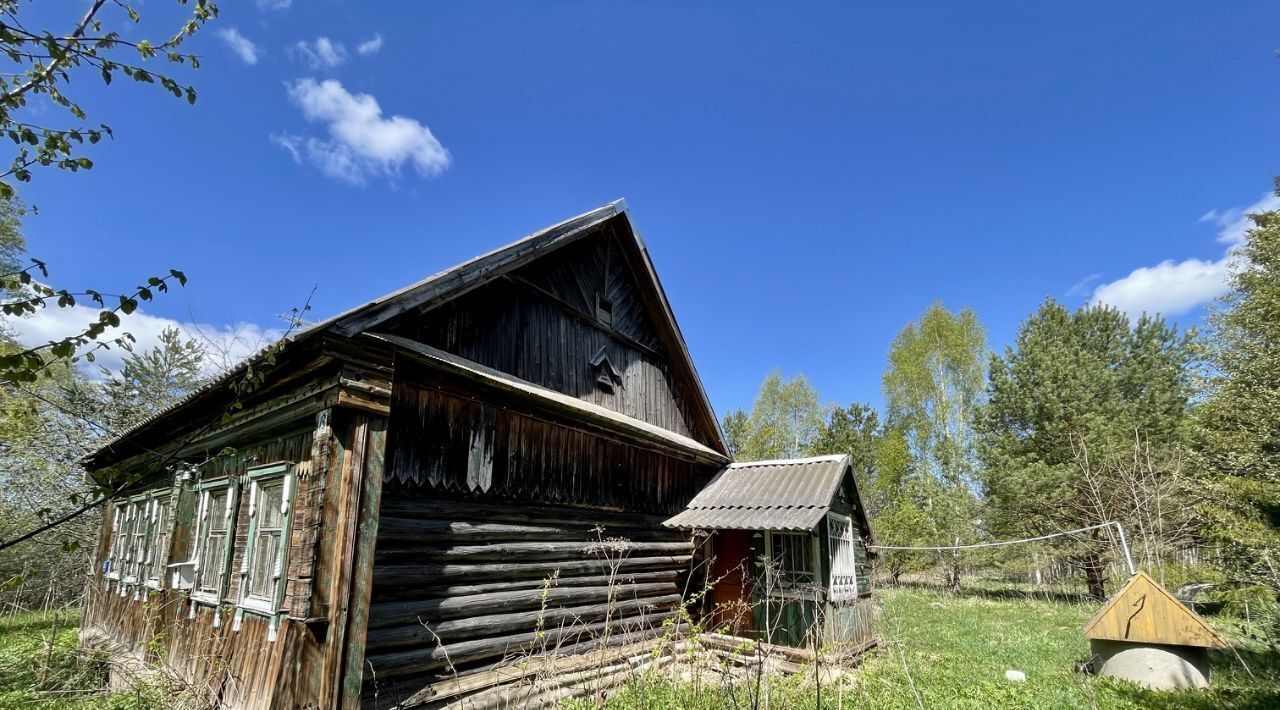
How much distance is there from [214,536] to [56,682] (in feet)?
9.46

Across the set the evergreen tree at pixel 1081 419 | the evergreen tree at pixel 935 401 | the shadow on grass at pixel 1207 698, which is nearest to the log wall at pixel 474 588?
the shadow on grass at pixel 1207 698

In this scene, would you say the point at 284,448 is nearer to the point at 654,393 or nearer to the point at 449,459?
the point at 449,459

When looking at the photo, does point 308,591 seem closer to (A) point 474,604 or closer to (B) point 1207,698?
(A) point 474,604

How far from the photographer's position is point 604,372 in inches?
424

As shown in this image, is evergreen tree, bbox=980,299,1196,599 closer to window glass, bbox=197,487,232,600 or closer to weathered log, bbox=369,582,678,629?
weathered log, bbox=369,582,678,629

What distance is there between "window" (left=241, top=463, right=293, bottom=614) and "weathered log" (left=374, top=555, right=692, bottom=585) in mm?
1019

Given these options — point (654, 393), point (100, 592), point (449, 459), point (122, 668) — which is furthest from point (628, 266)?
point (100, 592)

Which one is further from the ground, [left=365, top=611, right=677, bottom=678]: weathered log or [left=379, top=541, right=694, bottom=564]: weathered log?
[left=379, top=541, right=694, bottom=564]: weathered log

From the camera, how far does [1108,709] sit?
24.1 ft

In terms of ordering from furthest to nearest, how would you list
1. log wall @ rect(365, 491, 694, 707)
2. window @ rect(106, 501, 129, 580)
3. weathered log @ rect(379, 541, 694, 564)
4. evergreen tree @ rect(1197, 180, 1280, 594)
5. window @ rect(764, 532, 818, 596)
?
evergreen tree @ rect(1197, 180, 1280, 594) < window @ rect(106, 501, 129, 580) < window @ rect(764, 532, 818, 596) < weathered log @ rect(379, 541, 694, 564) < log wall @ rect(365, 491, 694, 707)

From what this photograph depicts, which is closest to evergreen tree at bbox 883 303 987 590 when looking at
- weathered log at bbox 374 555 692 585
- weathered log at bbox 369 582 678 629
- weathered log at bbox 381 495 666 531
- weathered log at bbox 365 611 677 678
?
weathered log at bbox 381 495 666 531

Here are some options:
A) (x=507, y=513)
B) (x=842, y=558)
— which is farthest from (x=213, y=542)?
(x=842, y=558)

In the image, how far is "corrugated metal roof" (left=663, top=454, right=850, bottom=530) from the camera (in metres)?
10.2

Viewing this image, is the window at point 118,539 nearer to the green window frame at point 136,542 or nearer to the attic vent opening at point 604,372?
the green window frame at point 136,542
